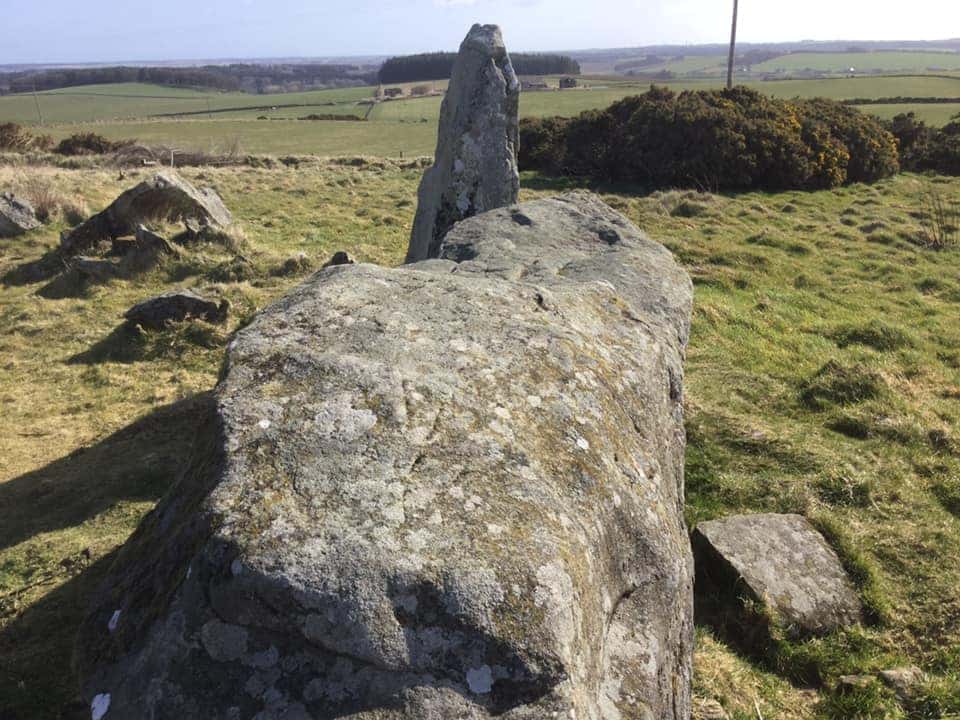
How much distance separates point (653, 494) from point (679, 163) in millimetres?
22407

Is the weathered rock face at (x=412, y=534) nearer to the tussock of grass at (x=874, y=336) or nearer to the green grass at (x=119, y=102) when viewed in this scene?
the tussock of grass at (x=874, y=336)

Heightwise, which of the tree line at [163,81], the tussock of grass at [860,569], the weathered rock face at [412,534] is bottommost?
the tussock of grass at [860,569]

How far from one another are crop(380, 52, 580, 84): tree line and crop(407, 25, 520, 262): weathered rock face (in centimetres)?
11644

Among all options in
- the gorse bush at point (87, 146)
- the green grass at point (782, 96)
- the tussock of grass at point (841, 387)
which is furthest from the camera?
the green grass at point (782, 96)

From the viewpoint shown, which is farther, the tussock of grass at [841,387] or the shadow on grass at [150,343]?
the shadow on grass at [150,343]

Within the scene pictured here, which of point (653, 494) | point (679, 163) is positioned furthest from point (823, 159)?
point (653, 494)

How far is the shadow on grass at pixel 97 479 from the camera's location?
6.49 metres

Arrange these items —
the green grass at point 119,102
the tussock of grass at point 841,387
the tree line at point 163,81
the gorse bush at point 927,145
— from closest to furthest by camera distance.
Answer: the tussock of grass at point 841,387 → the gorse bush at point 927,145 → the green grass at point 119,102 → the tree line at point 163,81

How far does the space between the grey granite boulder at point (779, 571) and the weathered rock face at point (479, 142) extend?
6017mm

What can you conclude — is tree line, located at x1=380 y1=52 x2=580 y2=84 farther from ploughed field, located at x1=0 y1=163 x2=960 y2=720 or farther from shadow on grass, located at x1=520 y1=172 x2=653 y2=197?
ploughed field, located at x1=0 y1=163 x2=960 y2=720

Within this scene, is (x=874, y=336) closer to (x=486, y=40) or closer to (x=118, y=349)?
(x=486, y=40)

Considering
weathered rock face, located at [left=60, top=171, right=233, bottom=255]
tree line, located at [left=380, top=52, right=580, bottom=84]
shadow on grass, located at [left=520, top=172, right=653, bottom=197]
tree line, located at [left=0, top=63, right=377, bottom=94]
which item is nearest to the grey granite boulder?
weathered rock face, located at [left=60, top=171, right=233, bottom=255]

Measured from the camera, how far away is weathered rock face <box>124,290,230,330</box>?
11.0m

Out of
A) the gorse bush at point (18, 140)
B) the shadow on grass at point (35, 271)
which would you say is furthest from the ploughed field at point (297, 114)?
the shadow on grass at point (35, 271)
